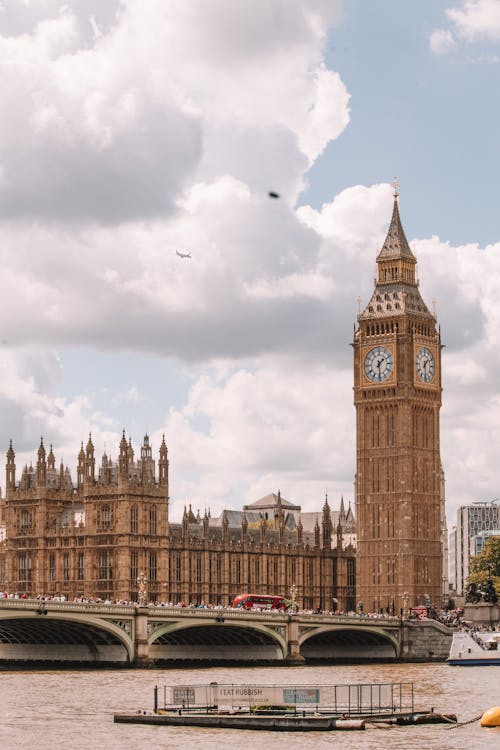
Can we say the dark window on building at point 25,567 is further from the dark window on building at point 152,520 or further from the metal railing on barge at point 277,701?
the metal railing on barge at point 277,701

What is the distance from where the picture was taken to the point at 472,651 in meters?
147

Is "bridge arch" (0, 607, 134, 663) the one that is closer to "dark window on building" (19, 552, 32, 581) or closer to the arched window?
the arched window

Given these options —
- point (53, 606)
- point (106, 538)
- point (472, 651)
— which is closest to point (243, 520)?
point (106, 538)

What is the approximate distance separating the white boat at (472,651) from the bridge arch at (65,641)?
105 feet

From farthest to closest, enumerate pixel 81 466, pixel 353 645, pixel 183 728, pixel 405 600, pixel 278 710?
pixel 81 466 → pixel 405 600 → pixel 353 645 → pixel 278 710 → pixel 183 728

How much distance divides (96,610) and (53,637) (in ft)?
32.7

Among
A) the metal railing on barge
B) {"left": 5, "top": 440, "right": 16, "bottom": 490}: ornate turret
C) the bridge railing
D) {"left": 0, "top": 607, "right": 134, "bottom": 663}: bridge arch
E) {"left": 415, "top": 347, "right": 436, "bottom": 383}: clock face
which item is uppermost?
{"left": 415, "top": 347, "right": 436, "bottom": 383}: clock face

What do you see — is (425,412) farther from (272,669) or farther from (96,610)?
(96,610)

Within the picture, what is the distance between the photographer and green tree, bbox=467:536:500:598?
625 feet

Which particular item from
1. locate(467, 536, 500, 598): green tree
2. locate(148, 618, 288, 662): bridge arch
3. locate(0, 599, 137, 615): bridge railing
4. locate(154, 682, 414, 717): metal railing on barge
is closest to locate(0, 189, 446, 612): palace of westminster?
locate(467, 536, 500, 598): green tree

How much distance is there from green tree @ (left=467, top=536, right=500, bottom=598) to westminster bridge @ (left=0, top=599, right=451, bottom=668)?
3103cm

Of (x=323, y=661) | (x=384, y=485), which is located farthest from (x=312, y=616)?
(x=384, y=485)

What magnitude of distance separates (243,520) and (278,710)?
119 meters

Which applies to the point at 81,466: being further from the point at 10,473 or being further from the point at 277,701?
the point at 277,701
